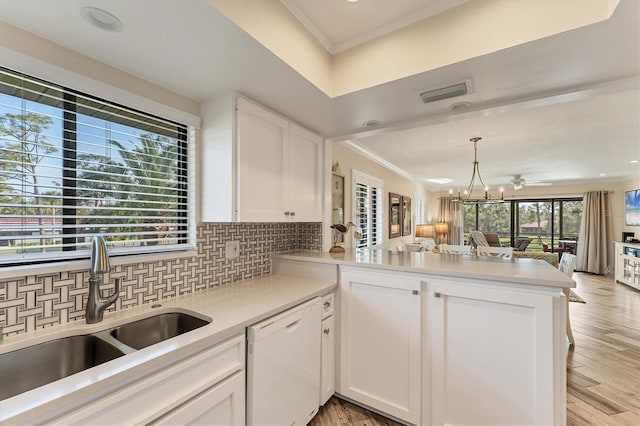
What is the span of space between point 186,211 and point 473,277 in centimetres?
180

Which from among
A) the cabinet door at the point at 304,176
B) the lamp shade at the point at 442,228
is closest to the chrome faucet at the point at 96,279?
the cabinet door at the point at 304,176

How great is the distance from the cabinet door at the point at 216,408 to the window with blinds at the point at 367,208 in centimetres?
269

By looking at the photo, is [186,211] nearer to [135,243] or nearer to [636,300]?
[135,243]

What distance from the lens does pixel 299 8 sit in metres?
1.46

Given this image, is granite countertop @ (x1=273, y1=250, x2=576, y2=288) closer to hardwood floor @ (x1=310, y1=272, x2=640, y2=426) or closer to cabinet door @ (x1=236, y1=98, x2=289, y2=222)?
cabinet door @ (x1=236, y1=98, x2=289, y2=222)

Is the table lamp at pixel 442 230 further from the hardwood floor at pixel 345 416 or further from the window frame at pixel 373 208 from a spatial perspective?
the hardwood floor at pixel 345 416

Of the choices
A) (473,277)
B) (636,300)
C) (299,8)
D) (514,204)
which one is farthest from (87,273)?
(514,204)

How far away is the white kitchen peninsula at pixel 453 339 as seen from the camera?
1.42m

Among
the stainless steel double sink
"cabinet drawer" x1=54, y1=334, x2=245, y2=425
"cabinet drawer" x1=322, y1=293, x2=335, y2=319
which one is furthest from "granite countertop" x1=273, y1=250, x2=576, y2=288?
the stainless steel double sink

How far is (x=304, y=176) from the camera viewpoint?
2.28 metres

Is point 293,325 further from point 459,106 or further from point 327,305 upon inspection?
point 459,106

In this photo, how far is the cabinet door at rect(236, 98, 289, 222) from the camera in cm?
172

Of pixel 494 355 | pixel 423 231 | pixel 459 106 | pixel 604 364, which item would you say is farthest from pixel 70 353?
pixel 423 231

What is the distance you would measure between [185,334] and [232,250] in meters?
0.94
